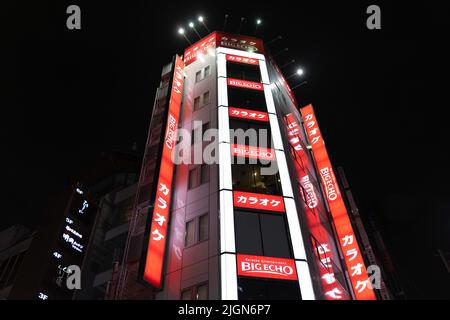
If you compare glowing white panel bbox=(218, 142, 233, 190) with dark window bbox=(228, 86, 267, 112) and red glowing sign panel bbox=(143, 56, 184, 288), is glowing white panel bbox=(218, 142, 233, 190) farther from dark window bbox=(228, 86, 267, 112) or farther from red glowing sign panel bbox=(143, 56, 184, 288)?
dark window bbox=(228, 86, 267, 112)

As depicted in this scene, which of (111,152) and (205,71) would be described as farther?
(111,152)

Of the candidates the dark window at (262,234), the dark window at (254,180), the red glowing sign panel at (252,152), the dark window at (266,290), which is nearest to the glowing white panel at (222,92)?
the red glowing sign panel at (252,152)

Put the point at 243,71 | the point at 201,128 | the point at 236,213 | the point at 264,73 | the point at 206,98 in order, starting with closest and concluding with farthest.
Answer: the point at 236,213
the point at 201,128
the point at 206,98
the point at 264,73
the point at 243,71

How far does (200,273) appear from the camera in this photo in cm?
1409

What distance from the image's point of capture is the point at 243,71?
25250 millimetres

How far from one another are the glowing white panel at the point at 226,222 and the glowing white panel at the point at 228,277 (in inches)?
15.4

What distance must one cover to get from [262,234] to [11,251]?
24.8 metres

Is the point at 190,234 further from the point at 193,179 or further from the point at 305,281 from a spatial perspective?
the point at 305,281

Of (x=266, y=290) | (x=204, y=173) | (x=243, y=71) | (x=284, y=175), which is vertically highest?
(x=243, y=71)

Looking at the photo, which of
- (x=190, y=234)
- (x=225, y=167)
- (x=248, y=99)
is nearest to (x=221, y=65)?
(x=248, y=99)

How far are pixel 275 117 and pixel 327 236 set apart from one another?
7.03 m
